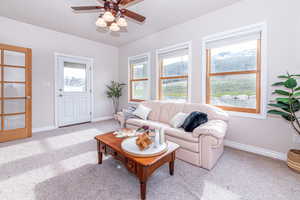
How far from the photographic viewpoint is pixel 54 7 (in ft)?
9.09

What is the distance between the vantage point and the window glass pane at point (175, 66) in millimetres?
3433

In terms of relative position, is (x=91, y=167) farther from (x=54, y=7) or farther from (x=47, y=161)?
(x=54, y=7)

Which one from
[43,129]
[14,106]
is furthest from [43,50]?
[43,129]

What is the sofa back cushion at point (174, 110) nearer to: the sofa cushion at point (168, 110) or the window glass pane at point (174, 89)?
the sofa cushion at point (168, 110)

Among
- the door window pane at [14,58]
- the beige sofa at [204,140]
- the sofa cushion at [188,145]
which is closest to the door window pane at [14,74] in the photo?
the door window pane at [14,58]

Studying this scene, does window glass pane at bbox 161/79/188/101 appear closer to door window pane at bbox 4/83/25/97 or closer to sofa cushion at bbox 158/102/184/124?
sofa cushion at bbox 158/102/184/124

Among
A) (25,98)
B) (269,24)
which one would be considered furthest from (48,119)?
(269,24)

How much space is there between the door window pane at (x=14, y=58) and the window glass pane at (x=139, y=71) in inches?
119

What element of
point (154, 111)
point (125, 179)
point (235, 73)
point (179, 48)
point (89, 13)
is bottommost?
point (125, 179)

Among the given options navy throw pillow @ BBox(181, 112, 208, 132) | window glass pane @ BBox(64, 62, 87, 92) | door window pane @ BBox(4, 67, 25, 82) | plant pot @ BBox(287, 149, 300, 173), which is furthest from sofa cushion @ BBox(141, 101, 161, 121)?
door window pane @ BBox(4, 67, 25, 82)

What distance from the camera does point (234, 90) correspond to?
271cm

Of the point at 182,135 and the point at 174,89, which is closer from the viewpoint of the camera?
the point at 182,135

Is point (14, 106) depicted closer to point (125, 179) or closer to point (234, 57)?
point (125, 179)

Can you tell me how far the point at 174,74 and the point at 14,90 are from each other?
158 inches
